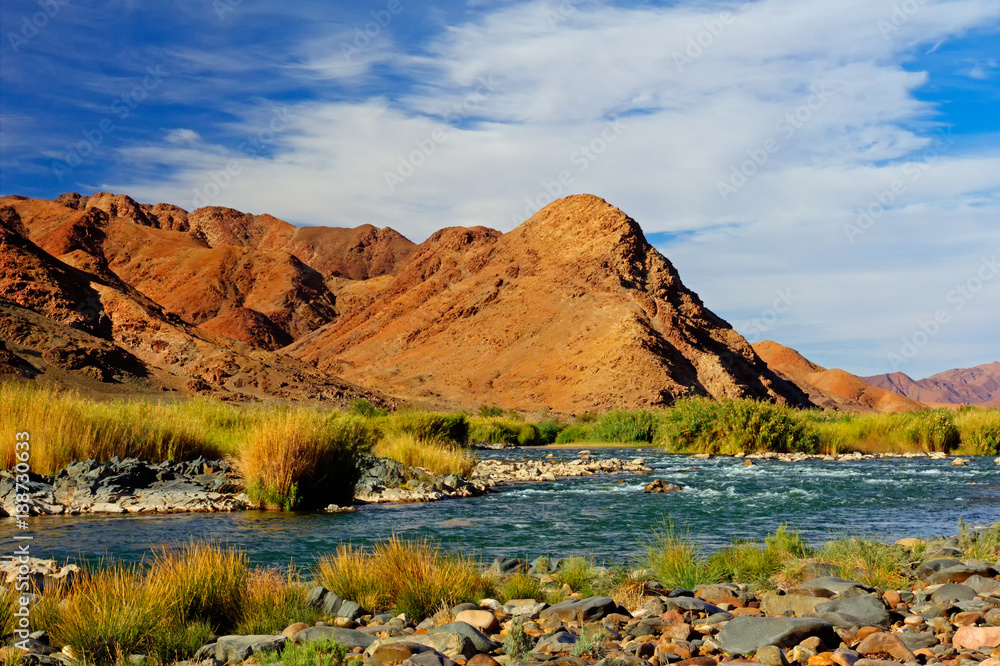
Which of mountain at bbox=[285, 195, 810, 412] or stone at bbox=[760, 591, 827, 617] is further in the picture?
mountain at bbox=[285, 195, 810, 412]

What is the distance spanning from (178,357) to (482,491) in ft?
132

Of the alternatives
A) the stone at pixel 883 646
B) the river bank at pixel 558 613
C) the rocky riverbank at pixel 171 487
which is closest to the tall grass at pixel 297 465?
the rocky riverbank at pixel 171 487

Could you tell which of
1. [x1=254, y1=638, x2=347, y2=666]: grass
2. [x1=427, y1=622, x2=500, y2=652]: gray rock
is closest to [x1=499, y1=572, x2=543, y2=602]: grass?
[x1=427, y1=622, x2=500, y2=652]: gray rock

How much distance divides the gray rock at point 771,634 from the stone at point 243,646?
3.11m

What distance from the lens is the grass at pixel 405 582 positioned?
7.19 meters

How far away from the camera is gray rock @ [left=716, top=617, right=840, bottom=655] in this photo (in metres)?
5.63

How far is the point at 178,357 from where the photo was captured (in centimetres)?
5319

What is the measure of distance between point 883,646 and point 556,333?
267 ft

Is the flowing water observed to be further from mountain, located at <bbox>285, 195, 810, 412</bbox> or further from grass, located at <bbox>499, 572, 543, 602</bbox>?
mountain, located at <bbox>285, 195, 810, 412</bbox>

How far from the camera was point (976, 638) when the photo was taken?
554cm

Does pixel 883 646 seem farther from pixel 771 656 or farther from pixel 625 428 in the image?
pixel 625 428

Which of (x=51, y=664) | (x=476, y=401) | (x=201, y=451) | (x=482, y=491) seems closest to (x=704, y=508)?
(x=482, y=491)

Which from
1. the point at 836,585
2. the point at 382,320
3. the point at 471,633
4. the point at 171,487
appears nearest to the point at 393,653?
the point at 471,633

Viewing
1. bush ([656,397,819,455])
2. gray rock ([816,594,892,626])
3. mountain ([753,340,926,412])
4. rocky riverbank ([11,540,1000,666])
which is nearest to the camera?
rocky riverbank ([11,540,1000,666])
